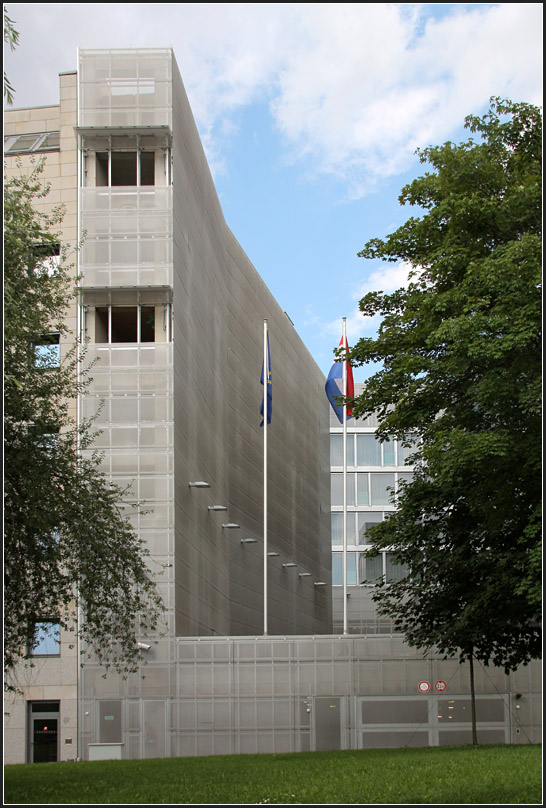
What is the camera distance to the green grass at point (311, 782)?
16656 mm

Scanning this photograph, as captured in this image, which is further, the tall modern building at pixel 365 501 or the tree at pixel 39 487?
the tall modern building at pixel 365 501

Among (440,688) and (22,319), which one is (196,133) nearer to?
(440,688)

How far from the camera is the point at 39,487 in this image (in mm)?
20375

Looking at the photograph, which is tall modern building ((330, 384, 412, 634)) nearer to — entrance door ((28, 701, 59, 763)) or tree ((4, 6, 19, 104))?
entrance door ((28, 701, 59, 763))

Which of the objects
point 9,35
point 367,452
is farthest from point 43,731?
point 367,452

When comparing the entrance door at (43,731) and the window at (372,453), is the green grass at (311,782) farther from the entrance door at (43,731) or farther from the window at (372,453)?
the window at (372,453)

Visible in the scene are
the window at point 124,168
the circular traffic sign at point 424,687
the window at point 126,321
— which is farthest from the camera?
the window at point 124,168

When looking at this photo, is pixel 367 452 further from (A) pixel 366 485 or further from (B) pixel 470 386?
(B) pixel 470 386

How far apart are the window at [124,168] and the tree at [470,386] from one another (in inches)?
579

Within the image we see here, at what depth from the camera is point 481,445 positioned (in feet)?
79.3

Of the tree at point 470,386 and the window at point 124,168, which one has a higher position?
Result: the window at point 124,168

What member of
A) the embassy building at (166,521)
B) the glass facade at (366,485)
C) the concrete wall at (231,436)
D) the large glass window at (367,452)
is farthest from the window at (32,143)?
the large glass window at (367,452)

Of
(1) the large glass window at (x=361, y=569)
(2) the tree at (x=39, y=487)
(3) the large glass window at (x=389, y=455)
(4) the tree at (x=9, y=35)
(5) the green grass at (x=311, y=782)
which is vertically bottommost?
(5) the green grass at (x=311, y=782)

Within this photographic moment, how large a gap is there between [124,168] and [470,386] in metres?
22.9
